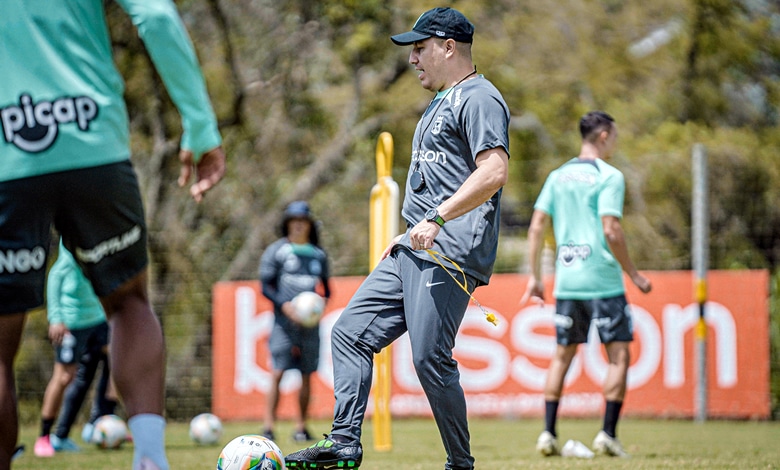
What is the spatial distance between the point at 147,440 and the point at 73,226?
702 mm

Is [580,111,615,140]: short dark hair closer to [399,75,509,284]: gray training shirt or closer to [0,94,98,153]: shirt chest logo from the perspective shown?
[399,75,509,284]: gray training shirt

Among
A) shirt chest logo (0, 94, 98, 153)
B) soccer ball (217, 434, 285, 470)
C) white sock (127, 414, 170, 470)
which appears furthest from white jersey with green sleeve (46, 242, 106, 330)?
shirt chest logo (0, 94, 98, 153)

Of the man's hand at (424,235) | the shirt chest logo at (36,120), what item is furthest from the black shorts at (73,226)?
the man's hand at (424,235)

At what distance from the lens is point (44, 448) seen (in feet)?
27.8

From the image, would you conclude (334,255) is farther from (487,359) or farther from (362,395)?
(362,395)

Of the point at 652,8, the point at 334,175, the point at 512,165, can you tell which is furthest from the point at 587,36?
the point at 334,175

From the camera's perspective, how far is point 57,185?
3104 millimetres

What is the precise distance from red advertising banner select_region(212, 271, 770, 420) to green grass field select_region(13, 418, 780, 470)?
292 millimetres

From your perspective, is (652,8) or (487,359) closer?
(487,359)

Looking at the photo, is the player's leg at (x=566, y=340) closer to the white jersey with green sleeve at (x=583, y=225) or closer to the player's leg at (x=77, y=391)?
the white jersey with green sleeve at (x=583, y=225)

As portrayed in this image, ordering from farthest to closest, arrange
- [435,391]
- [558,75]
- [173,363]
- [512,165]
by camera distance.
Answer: [558,75] → [512,165] → [173,363] → [435,391]

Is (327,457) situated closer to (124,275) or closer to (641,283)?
(124,275)

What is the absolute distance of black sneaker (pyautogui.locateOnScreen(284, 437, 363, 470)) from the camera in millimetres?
4383

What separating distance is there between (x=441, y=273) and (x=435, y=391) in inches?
20.6
